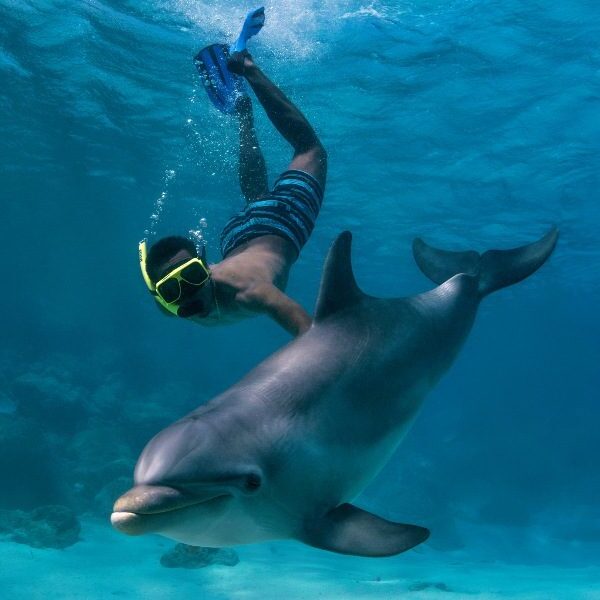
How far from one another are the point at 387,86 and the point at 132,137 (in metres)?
10.8

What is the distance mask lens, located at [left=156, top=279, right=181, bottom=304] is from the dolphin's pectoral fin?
1871 mm

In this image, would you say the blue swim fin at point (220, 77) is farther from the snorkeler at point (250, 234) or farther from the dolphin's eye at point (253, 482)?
the dolphin's eye at point (253, 482)

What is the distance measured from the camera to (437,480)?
2847 cm

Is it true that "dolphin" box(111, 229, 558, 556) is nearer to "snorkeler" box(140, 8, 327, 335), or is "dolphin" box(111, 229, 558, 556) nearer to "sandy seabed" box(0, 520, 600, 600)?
"snorkeler" box(140, 8, 327, 335)

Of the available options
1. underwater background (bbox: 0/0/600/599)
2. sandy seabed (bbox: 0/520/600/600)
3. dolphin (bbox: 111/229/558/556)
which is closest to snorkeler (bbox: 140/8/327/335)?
dolphin (bbox: 111/229/558/556)

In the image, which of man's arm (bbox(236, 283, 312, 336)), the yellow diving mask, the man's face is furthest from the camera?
the man's face

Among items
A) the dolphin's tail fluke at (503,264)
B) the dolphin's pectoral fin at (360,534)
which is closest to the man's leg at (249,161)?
the dolphin's tail fluke at (503,264)

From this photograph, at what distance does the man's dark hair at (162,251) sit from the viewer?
4152 mm

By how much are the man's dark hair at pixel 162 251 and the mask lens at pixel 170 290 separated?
26cm

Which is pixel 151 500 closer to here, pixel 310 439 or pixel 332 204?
pixel 310 439

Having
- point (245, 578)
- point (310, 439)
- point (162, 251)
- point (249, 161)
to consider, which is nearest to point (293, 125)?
point (249, 161)

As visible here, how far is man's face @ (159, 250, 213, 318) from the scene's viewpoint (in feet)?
13.0

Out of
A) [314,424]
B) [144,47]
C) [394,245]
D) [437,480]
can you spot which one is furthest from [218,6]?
[437,480]

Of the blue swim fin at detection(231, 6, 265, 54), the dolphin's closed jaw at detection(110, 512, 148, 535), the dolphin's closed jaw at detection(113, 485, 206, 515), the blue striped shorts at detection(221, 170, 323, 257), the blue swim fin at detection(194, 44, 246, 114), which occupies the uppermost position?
the blue swim fin at detection(231, 6, 265, 54)
